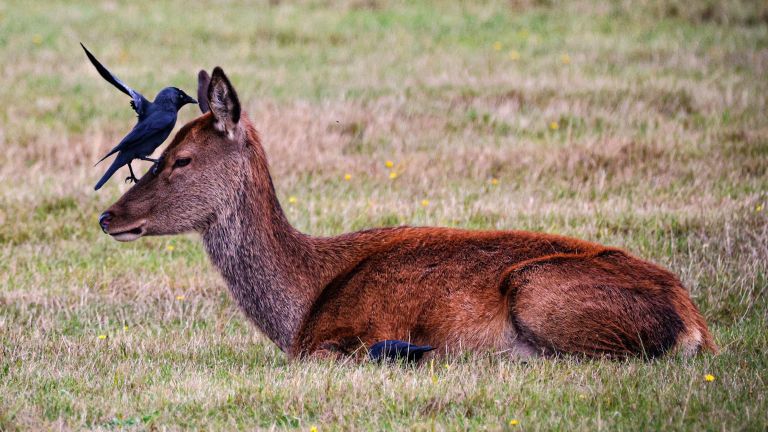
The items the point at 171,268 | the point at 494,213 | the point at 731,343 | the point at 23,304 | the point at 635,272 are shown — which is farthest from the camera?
the point at 494,213

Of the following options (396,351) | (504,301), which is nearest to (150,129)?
(396,351)

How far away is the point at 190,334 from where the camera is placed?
24.5 feet

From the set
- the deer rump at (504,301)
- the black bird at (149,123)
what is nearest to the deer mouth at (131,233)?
the black bird at (149,123)

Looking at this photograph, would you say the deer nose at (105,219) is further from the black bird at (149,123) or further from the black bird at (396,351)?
the black bird at (396,351)

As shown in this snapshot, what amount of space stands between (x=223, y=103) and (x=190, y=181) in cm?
52

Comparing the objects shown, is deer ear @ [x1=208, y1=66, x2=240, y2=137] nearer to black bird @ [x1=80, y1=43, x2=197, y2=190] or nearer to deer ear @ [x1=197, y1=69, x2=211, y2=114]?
deer ear @ [x1=197, y1=69, x2=211, y2=114]

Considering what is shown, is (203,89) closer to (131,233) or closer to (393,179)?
(131,233)

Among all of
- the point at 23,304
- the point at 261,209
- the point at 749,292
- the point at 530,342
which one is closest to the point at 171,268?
the point at 23,304

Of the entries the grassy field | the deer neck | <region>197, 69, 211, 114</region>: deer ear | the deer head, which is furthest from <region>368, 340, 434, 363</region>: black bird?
<region>197, 69, 211, 114</region>: deer ear

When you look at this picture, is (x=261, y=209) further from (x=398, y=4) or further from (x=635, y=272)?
(x=398, y=4)

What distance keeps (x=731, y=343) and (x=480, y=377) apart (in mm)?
1758

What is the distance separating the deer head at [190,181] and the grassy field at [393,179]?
0.82 metres

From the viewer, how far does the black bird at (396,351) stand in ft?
20.3

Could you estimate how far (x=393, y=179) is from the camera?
11.4 meters
